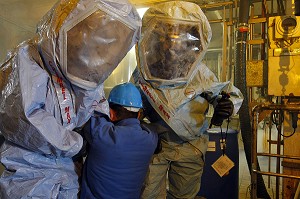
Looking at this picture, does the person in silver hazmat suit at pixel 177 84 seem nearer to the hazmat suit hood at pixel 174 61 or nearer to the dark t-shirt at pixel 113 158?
the hazmat suit hood at pixel 174 61

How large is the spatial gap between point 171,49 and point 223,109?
1.55 ft

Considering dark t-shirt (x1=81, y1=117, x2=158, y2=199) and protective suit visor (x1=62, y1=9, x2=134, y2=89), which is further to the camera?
dark t-shirt (x1=81, y1=117, x2=158, y2=199)

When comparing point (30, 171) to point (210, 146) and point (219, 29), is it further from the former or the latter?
point (219, 29)

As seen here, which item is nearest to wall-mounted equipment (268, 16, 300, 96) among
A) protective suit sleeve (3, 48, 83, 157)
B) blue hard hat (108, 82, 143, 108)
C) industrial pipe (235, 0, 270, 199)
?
industrial pipe (235, 0, 270, 199)

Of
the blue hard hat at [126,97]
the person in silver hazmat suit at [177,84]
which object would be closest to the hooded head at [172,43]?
the person in silver hazmat suit at [177,84]

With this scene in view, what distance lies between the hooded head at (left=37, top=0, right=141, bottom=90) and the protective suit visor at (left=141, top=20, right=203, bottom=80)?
16.8 inches

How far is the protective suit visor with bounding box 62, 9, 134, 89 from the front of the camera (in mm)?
917

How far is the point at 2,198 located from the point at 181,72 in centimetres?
108

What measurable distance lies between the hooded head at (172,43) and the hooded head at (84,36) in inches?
16.8

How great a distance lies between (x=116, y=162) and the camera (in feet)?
3.58

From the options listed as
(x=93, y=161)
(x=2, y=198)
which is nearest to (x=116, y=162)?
(x=93, y=161)

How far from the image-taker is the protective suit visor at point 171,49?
4.55 ft

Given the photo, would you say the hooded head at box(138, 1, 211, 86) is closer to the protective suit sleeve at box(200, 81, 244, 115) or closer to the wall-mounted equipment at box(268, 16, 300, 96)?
the protective suit sleeve at box(200, 81, 244, 115)

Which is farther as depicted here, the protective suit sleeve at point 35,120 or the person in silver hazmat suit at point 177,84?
the person in silver hazmat suit at point 177,84
